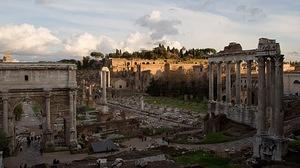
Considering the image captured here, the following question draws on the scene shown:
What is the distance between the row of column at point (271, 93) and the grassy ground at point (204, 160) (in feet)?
8.29

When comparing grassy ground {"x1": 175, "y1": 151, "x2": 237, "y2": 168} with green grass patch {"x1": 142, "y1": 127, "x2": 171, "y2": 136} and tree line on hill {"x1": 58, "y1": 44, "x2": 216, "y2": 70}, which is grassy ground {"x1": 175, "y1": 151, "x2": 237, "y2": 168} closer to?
green grass patch {"x1": 142, "y1": 127, "x2": 171, "y2": 136}

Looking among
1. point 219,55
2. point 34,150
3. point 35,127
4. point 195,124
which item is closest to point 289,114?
point 219,55

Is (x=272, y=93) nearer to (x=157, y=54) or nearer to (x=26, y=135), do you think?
(x=26, y=135)

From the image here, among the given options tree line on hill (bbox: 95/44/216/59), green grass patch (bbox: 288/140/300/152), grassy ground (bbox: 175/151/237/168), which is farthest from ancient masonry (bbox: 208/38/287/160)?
tree line on hill (bbox: 95/44/216/59)

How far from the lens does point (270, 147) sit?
21.9m

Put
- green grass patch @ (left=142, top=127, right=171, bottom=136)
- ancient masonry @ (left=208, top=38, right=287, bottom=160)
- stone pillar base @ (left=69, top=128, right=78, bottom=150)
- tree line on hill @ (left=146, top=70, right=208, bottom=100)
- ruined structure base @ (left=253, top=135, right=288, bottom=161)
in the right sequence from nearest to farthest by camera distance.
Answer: ruined structure base @ (left=253, top=135, right=288, bottom=161) < ancient masonry @ (left=208, top=38, right=287, bottom=160) < stone pillar base @ (left=69, top=128, right=78, bottom=150) < green grass patch @ (left=142, top=127, right=171, bottom=136) < tree line on hill @ (left=146, top=70, right=208, bottom=100)

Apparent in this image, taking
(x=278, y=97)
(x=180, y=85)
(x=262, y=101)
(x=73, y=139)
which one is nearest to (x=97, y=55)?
(x=180, y=85)

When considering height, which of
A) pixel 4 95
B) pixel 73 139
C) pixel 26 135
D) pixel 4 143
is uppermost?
pixel 4 95

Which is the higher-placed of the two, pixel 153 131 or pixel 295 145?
pixel 295 145

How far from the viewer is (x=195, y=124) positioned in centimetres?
4447

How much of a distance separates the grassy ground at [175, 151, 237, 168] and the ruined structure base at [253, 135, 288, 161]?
1.68 metres

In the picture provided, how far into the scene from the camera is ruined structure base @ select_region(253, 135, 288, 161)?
21.3m

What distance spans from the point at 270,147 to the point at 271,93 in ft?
9.28

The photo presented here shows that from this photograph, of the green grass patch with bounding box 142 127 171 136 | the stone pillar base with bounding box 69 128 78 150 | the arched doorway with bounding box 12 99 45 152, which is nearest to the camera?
the stone pillar base with bounding box 69 128 78 150
